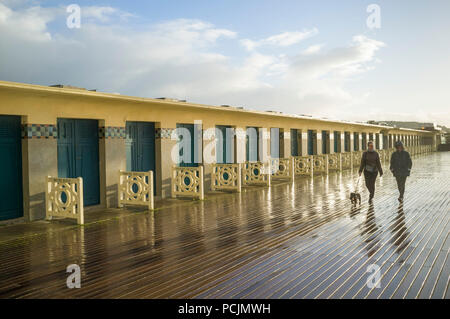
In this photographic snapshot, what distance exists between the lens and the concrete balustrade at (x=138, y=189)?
953cm

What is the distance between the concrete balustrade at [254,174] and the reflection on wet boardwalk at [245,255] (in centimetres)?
510

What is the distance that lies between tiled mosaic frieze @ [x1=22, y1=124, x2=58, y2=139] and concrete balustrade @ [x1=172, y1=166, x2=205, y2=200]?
3712 mm

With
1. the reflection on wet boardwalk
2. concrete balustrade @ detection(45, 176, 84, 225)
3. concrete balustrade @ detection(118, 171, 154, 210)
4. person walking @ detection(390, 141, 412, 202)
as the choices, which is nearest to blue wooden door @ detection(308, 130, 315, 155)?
person walking @ detection(390, 141, 412, 202)

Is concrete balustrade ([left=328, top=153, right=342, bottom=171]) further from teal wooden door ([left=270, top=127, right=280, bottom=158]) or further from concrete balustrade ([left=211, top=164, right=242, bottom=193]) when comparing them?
concrete balustrade ([left=211, top=164, right=242, bottom=193])

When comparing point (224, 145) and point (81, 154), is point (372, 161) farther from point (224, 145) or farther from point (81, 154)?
point (81, 154)

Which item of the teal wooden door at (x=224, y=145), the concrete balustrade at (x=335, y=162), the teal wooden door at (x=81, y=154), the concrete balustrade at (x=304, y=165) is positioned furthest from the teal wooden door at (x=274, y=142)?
the teal wooden door at (x=81, y=154)

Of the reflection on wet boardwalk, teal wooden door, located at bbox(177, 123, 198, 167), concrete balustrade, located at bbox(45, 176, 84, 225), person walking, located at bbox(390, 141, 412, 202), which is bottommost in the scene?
the reflection on wet boardwalk

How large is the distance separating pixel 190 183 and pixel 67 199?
406 centimetres

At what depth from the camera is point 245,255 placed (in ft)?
18.3

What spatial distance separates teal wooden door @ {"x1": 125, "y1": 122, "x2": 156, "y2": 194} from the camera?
428 inches

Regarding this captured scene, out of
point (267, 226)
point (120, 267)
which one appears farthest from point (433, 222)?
point (120, 267)

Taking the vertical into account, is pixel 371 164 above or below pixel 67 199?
above

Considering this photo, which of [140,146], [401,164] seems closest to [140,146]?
[140,146]

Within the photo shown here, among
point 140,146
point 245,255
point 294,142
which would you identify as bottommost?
point 245,255
